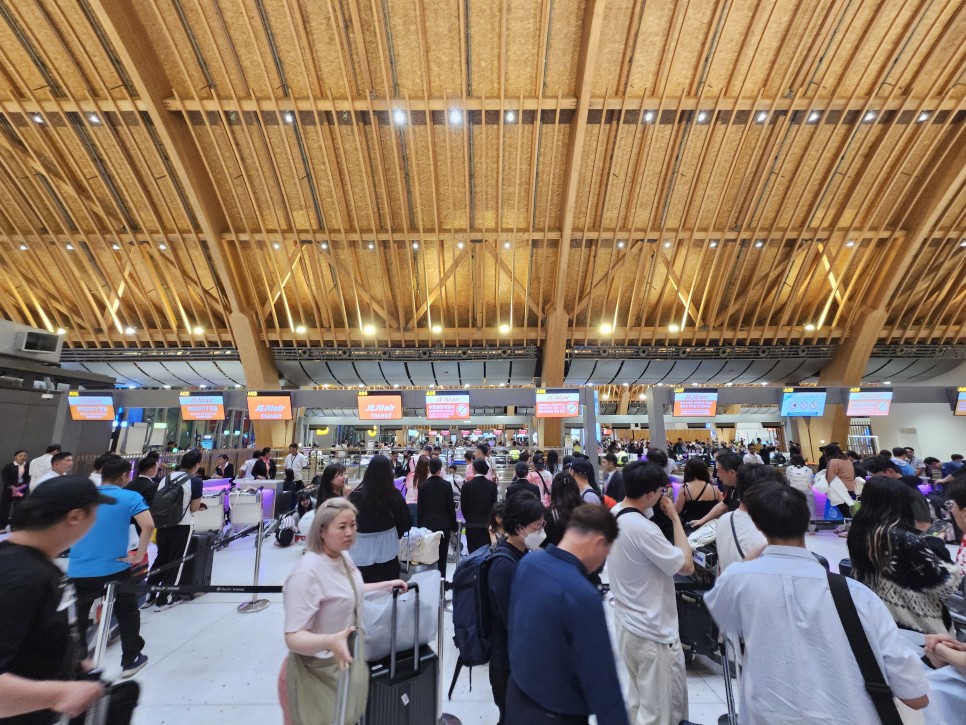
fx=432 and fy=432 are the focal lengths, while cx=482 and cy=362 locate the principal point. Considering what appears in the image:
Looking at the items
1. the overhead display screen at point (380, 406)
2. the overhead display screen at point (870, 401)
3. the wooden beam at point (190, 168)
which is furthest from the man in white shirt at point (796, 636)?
the overhead display screen at point (870, 401)

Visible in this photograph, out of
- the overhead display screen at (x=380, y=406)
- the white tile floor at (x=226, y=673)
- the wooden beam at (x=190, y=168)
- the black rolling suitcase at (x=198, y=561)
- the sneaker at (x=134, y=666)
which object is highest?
the wooden beam at (x=190, y=168)

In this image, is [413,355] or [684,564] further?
[413,355]

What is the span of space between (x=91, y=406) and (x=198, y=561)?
10.1 meters

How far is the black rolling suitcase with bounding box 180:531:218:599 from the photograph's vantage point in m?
5.39

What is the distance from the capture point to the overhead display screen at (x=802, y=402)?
12.7m

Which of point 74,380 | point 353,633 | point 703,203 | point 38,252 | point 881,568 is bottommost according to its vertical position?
point 353,633

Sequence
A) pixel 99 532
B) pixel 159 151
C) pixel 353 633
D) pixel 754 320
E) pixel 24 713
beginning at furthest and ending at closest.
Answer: pixel 754 320, pixel 159 151, pixel 99 532, pixel 353 633, pixel 24 713

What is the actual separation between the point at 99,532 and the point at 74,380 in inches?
564

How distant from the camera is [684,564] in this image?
2436 millimetres

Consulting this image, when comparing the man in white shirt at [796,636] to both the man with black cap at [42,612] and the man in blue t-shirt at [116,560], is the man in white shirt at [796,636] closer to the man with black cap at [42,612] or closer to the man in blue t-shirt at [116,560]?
the man with black cap at [42,612]

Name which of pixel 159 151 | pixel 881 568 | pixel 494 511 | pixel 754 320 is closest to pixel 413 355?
pixel 159 151

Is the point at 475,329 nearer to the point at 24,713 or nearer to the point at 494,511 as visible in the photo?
the point at 494,511

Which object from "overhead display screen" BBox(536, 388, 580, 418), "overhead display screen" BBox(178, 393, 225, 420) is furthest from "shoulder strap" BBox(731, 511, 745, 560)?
"overhead display screen" BBox(178, 393, 225, 420)

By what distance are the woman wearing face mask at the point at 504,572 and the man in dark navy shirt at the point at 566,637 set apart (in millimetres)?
488
